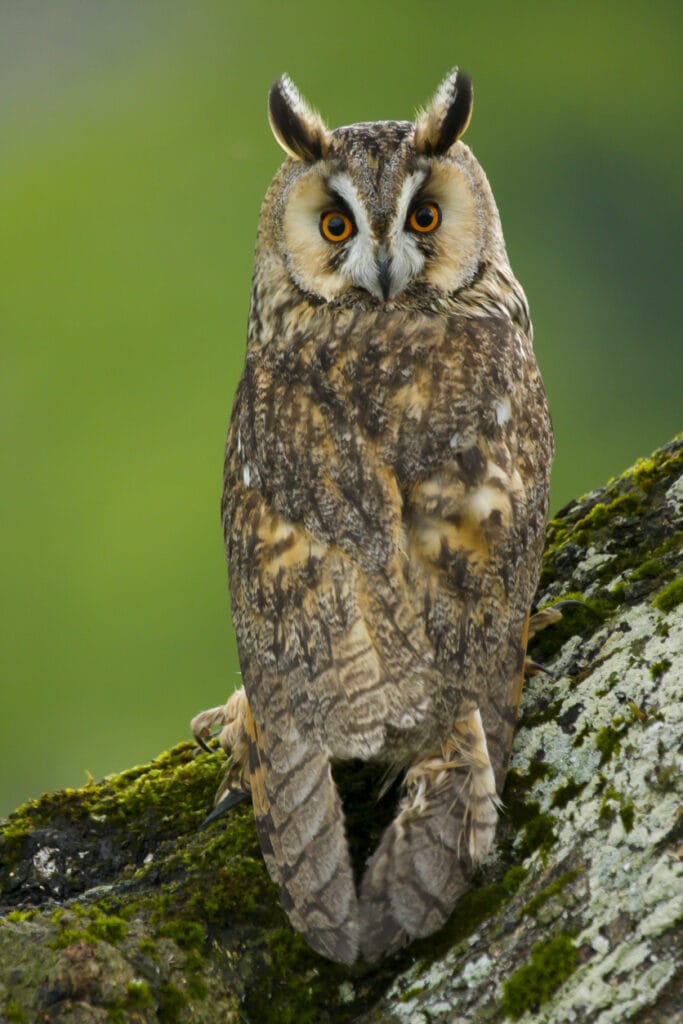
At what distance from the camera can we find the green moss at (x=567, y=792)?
223cm

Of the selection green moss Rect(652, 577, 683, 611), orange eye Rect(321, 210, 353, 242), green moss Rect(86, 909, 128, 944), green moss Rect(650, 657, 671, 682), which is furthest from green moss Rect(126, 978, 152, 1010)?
orange eye Rect(321, 210, 353, 242)

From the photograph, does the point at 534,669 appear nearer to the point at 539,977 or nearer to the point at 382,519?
the point at 382,519

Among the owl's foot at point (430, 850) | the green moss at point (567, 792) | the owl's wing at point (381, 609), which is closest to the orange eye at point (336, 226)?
the owl's wing at point (381, 609)

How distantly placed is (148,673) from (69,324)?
3.55 m

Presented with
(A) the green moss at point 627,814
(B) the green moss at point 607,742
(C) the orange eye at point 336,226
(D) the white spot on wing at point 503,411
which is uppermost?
(C) the orange eye at point 336,226

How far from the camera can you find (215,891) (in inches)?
92.8

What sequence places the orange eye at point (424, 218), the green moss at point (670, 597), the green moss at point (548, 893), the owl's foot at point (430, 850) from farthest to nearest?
the orange eye at point (424, 218) < the green moss at point (670, 597) < the owl's foot at point (430, 850) < the green moss at point (548, 893)

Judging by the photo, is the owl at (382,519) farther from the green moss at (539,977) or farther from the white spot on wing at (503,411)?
the green moss at (539,977)

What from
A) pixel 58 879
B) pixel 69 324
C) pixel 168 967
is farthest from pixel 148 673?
pixel 168 967

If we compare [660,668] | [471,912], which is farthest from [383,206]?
[471,912]

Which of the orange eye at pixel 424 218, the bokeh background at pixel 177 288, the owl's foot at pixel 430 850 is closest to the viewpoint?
the owl's foot at pixel 430 850

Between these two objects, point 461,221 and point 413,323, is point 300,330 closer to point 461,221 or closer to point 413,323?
point 413,323

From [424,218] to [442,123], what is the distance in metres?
0.25

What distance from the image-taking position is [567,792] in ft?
7.39
